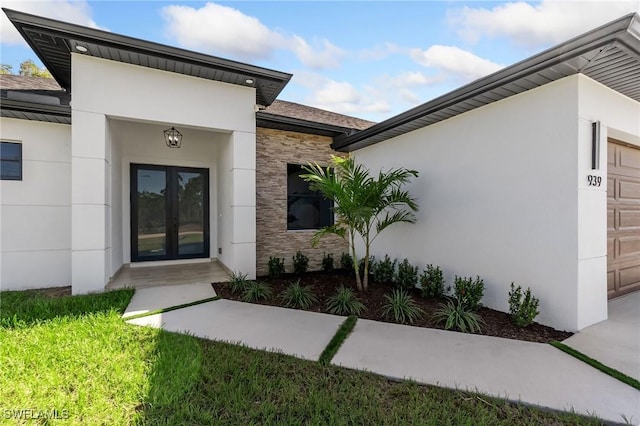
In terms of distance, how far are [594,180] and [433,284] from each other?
2871 mm

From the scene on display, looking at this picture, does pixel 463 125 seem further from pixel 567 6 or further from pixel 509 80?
pixel 567 6

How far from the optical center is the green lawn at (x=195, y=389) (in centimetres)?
239

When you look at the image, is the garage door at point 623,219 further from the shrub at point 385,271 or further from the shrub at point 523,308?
the shrub at point 385,271

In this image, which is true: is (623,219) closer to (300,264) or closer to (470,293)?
(470,293)

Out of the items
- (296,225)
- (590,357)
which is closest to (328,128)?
(296,225)

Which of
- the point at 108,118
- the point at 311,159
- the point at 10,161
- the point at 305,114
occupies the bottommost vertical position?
the point at 10,161

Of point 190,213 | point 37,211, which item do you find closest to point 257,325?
point 37,211

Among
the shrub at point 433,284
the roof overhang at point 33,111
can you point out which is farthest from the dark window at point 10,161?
the shrub at point 433,284

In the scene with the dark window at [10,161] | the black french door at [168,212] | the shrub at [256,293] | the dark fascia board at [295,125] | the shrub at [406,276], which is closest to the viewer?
the shrub at [256,293]

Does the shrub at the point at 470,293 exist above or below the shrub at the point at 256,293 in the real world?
above

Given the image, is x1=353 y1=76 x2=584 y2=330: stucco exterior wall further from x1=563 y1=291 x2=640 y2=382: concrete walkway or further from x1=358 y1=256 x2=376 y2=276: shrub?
x1=358 y1=256 x2=376 y2=276: shrub

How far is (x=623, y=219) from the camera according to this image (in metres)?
5.22

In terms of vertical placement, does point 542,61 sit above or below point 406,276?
above

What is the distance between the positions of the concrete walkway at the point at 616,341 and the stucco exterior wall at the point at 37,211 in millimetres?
9236
